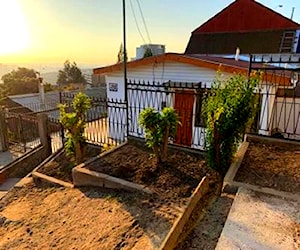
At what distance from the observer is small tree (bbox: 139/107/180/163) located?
4.28 metres

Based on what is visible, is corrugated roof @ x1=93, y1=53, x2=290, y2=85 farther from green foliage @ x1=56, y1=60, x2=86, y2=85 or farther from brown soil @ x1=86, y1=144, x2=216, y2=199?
green foliage @ x1=56, y1=60, x2=86, y2=85

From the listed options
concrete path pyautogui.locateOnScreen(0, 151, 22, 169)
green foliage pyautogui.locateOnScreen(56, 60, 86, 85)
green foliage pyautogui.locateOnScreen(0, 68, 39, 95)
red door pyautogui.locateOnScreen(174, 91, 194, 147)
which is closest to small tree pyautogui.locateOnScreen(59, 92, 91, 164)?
red door pyautogui.locateOnScreen(174, 91, 194, 147)

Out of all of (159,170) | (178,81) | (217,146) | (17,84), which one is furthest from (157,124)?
(17,84)

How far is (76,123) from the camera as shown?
5.46m

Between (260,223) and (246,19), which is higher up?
(246,19)

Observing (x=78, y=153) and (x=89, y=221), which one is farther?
(x=78, y=153)

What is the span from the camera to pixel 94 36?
14.8 meters

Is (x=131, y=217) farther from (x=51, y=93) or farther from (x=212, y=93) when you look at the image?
(x=51, y=93)

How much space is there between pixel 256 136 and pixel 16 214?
4354 mm

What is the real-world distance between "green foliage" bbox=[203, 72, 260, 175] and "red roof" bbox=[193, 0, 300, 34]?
1801 centimetres

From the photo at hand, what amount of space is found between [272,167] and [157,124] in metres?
1.86

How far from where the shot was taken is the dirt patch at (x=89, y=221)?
2909 mm

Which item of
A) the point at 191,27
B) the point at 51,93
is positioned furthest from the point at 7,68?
the point at 191,27

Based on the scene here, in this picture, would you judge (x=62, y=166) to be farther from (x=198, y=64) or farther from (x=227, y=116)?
(x=198, y=64)
